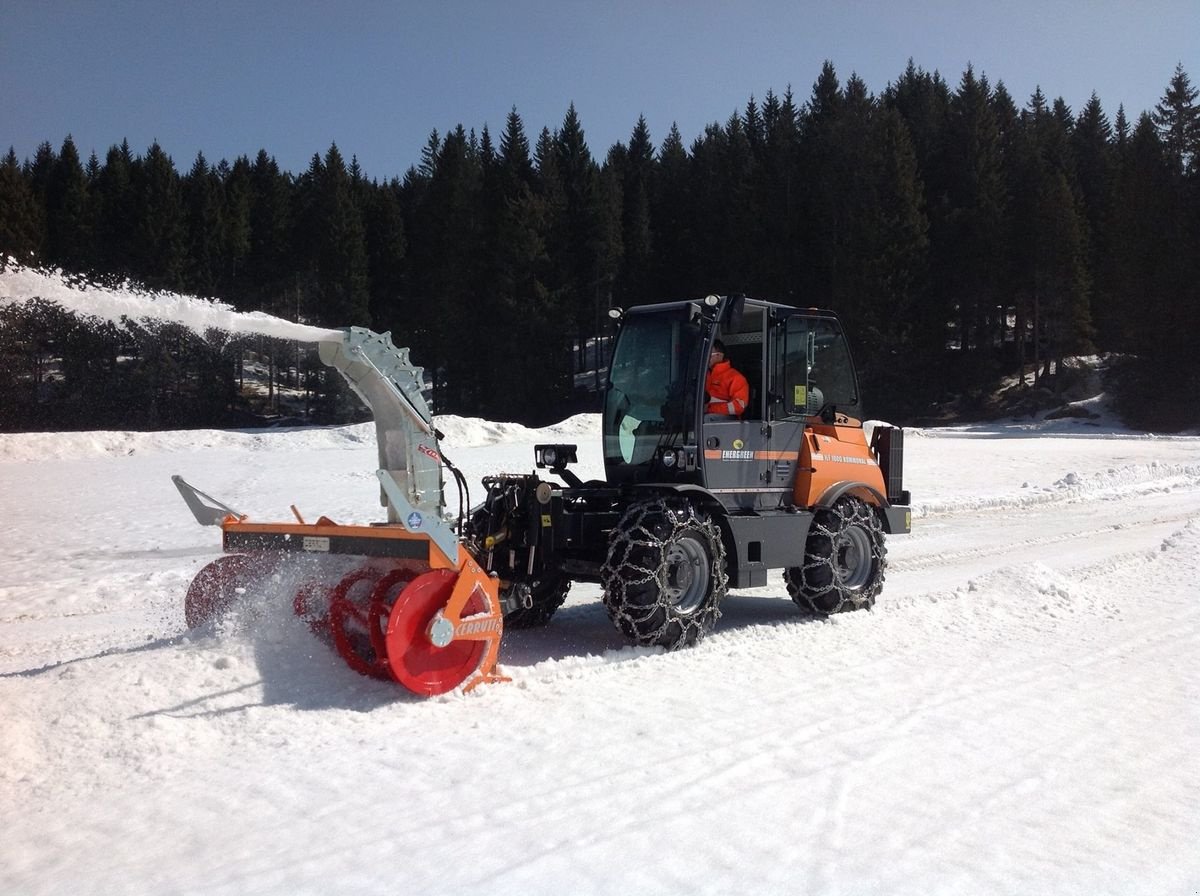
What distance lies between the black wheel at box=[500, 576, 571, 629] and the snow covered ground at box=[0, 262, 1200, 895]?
0.16 meters

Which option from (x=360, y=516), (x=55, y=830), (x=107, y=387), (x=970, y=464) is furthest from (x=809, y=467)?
(x=107, y=387)

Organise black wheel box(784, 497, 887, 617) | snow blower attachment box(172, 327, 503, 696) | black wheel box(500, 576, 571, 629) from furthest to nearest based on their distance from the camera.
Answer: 1. black wheel box(784, 497, 887, 617)
2. black wheel box(500, 576, 571, 629)
3. snow blower attachment box(172, 327, 503, 696)

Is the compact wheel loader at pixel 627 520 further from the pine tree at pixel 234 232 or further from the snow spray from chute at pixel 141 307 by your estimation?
the pine tree at pixel 234 232

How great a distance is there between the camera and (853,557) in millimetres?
8352

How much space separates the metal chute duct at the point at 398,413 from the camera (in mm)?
5852

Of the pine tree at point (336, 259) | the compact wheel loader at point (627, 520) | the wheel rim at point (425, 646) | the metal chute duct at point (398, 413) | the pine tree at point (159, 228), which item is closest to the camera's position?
the wheel rim at point (425, 646)

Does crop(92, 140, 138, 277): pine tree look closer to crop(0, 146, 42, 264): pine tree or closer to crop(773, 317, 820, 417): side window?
crop(0, 146, 42, 264): pine tree

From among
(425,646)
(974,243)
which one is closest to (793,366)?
(425,646)

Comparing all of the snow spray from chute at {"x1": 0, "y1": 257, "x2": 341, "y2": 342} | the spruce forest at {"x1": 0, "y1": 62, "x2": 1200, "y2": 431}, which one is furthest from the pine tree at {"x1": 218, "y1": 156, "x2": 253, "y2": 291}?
the snow spray from chute at {"x1": 0, "y1": 257, "x2": 341, "y2": 342}

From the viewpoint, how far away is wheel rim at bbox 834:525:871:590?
820cm

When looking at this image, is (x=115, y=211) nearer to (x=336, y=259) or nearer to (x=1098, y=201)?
(x=336, y=259)

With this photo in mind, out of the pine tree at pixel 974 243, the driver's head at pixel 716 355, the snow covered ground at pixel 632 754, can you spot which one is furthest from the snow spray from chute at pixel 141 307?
the pine tree at pixel 974 243

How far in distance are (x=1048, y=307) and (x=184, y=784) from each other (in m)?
44.2

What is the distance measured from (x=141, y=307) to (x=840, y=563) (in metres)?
5.55
